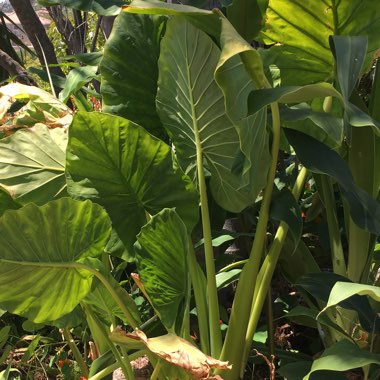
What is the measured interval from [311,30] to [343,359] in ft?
2.16

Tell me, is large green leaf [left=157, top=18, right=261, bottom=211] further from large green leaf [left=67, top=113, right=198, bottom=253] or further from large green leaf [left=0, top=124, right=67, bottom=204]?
large green leaf [left=0, top=124, right=67, bottom=204]

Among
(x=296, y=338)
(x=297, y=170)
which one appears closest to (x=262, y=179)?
(x=297, y=170)

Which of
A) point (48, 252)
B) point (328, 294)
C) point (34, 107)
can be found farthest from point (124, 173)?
point (328, 294)

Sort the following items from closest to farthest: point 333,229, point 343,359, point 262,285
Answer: point 343,359
point 262,285
point 333,229

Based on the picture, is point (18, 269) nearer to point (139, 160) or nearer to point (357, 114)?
point (139, 160)

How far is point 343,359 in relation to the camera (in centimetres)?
103

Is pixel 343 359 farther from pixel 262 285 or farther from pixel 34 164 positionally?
pixel 34 164

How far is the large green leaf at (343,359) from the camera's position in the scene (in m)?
1.00

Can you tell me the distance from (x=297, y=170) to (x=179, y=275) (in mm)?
678

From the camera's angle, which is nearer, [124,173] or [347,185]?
[347,185]

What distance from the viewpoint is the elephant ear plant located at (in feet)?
3.51

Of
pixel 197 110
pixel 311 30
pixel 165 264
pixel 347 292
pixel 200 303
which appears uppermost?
pixel 311 30

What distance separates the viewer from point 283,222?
130 cm

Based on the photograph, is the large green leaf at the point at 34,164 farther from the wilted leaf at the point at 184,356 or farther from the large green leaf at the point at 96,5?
the wilted leaf at the point at 184,356
